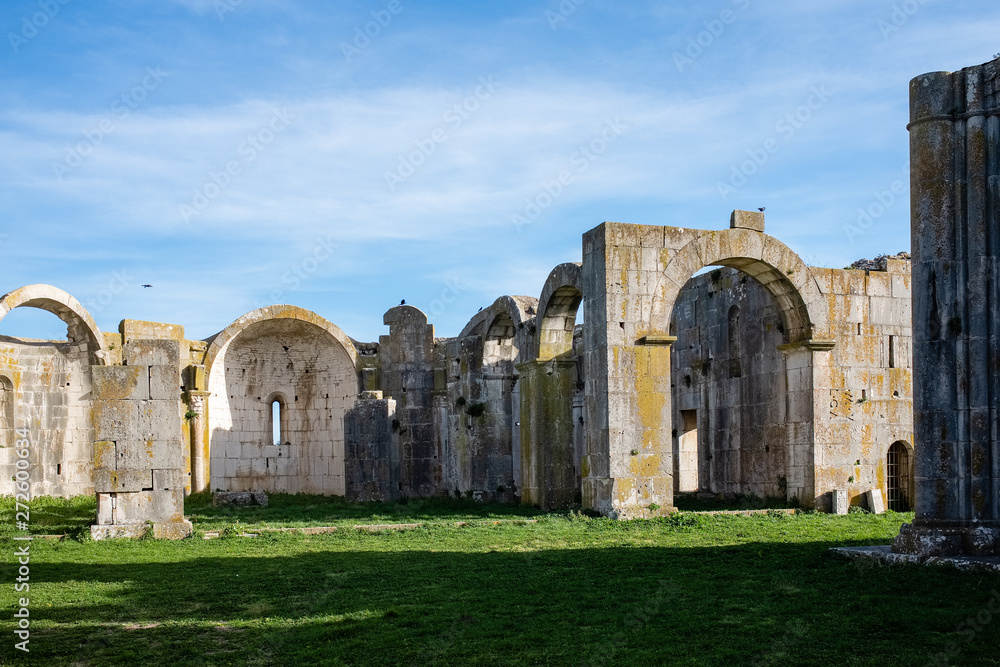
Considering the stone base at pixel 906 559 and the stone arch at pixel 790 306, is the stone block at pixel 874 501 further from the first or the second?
the stone base at pixel 906 559

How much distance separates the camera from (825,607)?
8.34 metres

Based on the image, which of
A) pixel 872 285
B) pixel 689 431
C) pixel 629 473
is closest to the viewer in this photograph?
pixel 629 473

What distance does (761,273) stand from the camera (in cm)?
1847

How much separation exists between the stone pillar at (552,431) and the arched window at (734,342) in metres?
3.91

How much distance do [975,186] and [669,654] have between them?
6.19 metres

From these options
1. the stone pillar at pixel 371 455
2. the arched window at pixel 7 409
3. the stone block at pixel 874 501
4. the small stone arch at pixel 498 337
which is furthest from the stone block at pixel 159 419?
the stone block at pixel 874 501

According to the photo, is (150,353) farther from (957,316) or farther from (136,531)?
(957,316)

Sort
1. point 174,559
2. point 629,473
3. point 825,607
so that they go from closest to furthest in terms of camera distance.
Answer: point 825,607 < point 174,559 < point 629,473

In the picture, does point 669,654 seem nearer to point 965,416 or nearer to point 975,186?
point 965,416

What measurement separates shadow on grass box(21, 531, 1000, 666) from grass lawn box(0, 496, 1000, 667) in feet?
0.08

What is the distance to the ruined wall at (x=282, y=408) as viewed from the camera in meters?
28.4

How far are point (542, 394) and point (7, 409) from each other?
1380cm

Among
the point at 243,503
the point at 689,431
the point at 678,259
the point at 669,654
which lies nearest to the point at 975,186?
the point at 669,654

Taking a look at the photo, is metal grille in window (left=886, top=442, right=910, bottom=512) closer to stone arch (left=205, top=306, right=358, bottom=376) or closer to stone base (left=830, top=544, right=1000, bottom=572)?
stone base (left=830, top=544, right=1000, bottom=572)
